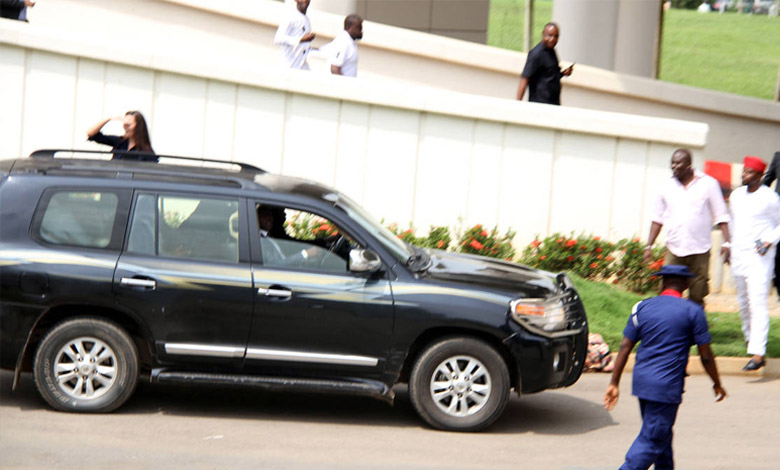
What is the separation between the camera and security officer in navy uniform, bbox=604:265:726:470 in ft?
23.2

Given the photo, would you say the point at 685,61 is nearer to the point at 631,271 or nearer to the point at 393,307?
the point at 631,271

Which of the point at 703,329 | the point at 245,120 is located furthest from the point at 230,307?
the point at 245,120

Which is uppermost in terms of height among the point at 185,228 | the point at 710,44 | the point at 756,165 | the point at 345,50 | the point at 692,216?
the point at 710,44

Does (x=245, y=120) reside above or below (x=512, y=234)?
above

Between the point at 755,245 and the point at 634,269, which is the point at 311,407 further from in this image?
the point at 634,269

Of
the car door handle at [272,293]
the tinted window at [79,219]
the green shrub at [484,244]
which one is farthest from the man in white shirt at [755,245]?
the tinted window at [79,219]

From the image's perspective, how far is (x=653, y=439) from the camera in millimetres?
7066

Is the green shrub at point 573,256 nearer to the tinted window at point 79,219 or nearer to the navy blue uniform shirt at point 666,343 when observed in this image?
the tinted window at point 79,219

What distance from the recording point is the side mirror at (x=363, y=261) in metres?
8.72

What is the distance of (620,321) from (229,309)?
4.81 m

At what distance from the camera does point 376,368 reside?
874 centimetres

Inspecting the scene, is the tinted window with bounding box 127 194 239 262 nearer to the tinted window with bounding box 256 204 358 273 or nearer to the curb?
the tinted window with bounding box 256 204 358 273

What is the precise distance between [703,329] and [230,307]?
11.0ft

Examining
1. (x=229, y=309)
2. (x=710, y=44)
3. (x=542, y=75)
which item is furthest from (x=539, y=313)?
(x=710, y=44)
